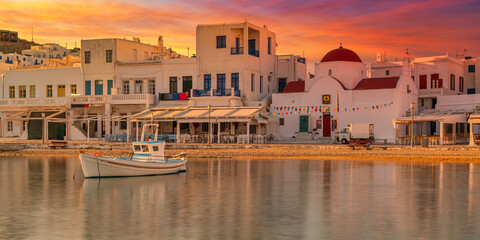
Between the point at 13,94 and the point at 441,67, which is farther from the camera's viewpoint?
the point at 13,94

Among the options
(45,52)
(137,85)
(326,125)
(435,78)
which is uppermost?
(45,52)

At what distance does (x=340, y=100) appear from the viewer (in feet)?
165

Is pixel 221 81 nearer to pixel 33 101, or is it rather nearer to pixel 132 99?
pixel 132 99

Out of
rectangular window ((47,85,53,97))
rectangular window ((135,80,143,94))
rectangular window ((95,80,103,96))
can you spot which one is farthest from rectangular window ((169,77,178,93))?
rectangular window ((47,85,53,97))

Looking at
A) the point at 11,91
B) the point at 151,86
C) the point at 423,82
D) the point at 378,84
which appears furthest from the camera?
the point at 11,91

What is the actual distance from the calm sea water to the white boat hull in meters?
0.62

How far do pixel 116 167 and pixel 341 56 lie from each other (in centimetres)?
2905

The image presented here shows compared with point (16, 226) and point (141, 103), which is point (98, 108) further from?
point (16, 226)

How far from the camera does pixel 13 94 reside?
62.9 meters

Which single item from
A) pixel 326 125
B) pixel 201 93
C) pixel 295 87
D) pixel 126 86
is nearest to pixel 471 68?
pixel 326 125

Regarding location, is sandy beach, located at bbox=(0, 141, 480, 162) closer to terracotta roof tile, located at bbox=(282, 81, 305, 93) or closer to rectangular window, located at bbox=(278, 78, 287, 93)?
terracotta roof tile, located at bbox=(282, 81, 305, 93)

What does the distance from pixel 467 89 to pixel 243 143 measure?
87.4ft

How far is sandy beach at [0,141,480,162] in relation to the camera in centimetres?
3891

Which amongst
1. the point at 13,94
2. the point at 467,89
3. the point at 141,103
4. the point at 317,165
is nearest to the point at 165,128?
the point at 141,103
